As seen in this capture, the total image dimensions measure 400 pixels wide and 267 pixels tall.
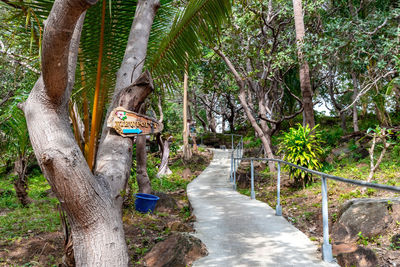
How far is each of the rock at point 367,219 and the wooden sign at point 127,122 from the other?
332 centimetres

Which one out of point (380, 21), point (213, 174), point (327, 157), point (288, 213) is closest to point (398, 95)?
point (380, 21)

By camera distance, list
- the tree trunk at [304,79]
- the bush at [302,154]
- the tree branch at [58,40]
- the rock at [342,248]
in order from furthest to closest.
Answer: the tree trunk at [304,79] < the bush at [302,154] < the rock at [342,248] < the tree branch at [58,40]

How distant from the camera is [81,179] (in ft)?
6.72

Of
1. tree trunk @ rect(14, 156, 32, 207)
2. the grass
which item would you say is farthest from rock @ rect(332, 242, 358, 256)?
tree trunk @ rect(14, 156, 32, 207)

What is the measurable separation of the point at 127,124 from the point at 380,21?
10.5 metres

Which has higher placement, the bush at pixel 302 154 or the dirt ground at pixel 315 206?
the bush at pixel 302 154

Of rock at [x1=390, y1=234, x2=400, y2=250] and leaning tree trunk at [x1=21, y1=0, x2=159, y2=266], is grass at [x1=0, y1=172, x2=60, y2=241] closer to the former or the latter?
leaning tree trunk at [x1=21, y1=0, x2=159, y2=266]

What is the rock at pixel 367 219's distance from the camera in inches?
162

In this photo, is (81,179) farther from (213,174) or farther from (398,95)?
(213,174)

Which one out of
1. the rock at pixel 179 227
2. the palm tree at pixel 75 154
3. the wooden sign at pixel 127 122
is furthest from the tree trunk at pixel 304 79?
the palm tree at pixel 75 154

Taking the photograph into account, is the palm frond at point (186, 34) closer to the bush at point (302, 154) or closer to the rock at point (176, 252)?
the rock at point (176, 252)

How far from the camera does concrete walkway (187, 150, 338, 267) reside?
3.44 meters

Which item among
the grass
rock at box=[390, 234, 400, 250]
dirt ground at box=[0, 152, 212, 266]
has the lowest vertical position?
the grass

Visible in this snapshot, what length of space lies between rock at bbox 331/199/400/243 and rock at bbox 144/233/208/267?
2084 mm
